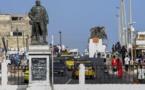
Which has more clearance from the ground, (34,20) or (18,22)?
(18,22)

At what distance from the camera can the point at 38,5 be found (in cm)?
2242

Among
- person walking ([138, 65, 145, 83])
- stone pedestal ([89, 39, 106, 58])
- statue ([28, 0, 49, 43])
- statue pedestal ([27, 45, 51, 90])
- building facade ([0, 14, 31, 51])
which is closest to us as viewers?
statue pedestal ([27, 45, 51, 90])

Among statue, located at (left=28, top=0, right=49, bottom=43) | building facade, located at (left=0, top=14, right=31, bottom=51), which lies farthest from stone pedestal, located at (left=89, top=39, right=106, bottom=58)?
statue, located at (left=28, top=0, right=49, bottom=43)

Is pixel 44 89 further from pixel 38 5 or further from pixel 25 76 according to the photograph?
pixel 25 76

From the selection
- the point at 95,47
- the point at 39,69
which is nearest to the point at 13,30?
the point at 95,47

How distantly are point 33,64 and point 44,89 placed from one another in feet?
4.46

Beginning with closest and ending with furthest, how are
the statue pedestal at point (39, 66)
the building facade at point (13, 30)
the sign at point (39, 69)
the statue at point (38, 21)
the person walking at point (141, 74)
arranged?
the statue pedestal at point (39, 66), the sign at point (39, 69), the statue at point (38, 21), the person walking at point (141, 74), the building facade at point (13, 30)

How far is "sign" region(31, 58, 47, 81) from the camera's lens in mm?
20953

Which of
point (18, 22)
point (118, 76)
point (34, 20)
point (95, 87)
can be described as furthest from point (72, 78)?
point (18, 22)

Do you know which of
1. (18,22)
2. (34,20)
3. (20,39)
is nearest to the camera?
(34,20)

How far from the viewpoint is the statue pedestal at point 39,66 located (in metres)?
20.8

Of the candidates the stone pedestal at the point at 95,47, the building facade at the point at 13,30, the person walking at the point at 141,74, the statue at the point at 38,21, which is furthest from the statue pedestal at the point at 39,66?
the building facade at the point at 13,30

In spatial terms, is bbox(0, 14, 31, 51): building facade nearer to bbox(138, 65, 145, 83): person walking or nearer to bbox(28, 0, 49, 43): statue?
bbox(138, 65, 145, 83): person walking

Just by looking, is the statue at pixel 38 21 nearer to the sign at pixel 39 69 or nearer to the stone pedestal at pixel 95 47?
the sign at pixel 39 69
